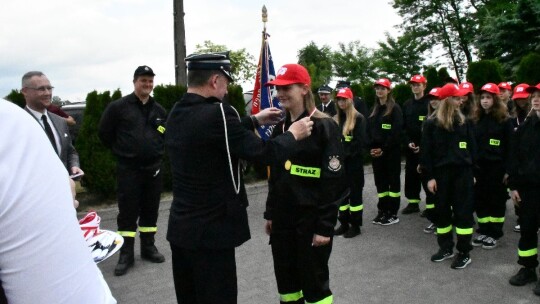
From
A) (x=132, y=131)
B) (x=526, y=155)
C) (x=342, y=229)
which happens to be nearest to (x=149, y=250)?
(x=132, y=131)

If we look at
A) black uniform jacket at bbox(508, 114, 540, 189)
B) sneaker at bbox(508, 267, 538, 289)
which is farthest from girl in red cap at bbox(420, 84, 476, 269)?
sneaker at bbox(508, 267, 538, 289)

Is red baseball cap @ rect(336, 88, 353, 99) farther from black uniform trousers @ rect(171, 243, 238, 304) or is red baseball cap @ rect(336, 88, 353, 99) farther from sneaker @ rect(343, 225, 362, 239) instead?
black uniform trousers @ rect(171, 243, 238, 304)

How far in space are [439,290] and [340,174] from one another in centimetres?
216

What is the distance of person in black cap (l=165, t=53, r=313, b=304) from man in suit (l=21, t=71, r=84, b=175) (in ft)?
6.26

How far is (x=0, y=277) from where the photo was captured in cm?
95

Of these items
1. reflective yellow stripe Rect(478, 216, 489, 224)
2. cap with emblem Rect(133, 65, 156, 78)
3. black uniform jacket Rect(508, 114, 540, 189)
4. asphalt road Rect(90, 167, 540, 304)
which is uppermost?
cap with emblem Rect(133, 65, 156, 78)

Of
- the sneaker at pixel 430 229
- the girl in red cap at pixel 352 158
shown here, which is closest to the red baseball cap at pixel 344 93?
the girl in red cap at pixel 352 158

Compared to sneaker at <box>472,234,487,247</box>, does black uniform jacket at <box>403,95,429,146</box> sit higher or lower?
higher

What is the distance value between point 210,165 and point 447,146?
3.69 metres

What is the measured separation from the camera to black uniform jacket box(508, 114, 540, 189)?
4926mm

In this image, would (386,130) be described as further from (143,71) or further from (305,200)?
(305,200)

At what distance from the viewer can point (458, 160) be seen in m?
5.61

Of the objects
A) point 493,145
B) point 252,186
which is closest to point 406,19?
point 252,186

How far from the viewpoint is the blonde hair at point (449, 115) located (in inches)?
224
